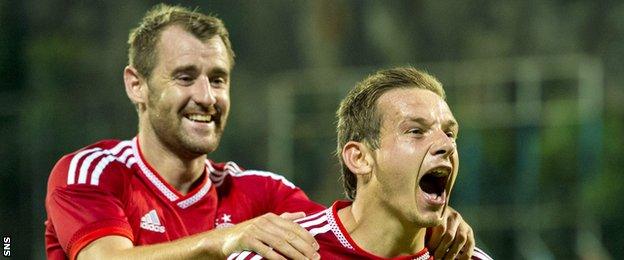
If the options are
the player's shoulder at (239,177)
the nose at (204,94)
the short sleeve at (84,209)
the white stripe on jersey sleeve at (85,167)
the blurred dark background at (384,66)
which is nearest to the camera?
the short sleeve at (84,209)

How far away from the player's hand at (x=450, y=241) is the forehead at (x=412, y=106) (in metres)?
0.31

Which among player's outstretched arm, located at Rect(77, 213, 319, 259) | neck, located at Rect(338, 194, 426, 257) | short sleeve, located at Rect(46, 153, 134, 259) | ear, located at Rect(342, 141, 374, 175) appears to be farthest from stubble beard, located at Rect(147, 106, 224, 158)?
neck, located at Rect(338, 194, 426, 257)

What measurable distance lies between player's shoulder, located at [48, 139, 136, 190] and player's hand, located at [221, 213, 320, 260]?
2.68ft

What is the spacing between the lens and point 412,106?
112 inches

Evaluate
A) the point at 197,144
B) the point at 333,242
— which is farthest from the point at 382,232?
the point at 197,144

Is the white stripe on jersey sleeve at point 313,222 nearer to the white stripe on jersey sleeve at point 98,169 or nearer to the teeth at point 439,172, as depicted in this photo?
the teeth at point 439,172

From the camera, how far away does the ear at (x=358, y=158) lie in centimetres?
290

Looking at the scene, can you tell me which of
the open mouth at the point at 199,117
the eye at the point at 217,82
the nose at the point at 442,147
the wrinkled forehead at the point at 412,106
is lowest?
the open mouth at the point at 199,117

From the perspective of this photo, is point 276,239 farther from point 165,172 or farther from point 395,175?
point 165,172

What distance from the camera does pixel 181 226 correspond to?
3525 millimetres

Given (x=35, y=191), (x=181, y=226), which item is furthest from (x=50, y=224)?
(x=35, y=191)

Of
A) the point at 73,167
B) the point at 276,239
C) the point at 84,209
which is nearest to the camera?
the point at 276,239

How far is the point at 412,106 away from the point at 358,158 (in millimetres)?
237

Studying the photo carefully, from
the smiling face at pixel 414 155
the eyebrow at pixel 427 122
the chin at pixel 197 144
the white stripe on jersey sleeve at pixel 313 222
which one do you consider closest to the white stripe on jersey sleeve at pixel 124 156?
the chin at pixel 197 144
